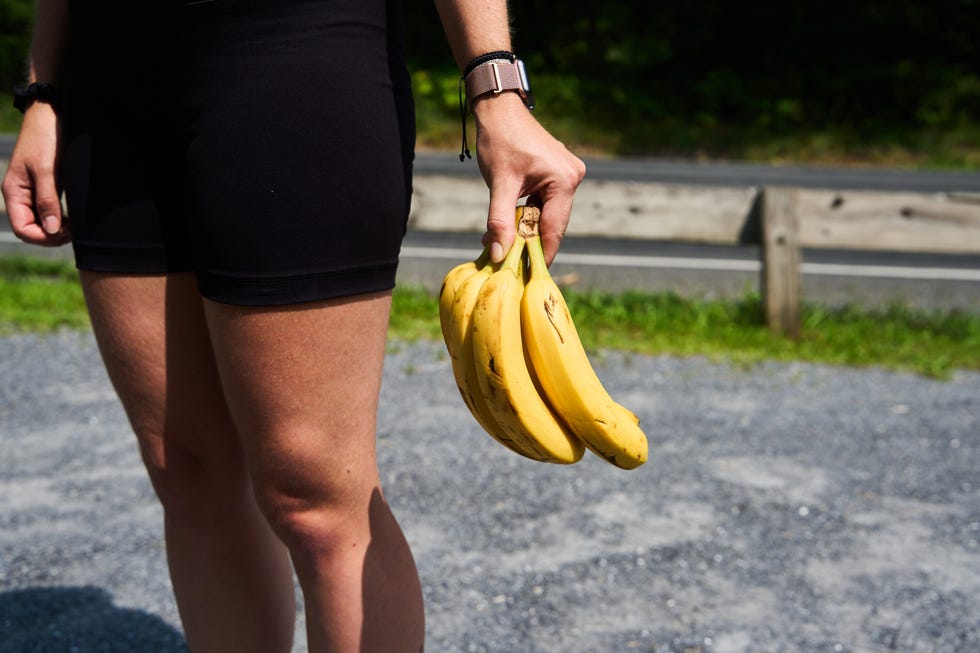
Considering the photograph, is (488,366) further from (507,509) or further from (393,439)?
(393,439)

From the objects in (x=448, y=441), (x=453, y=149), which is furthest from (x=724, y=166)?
(x=448, y=441)

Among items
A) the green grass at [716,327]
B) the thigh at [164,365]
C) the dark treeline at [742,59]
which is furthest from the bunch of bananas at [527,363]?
the dark treeline at [742,59]

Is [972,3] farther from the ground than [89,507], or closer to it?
farther from the ground

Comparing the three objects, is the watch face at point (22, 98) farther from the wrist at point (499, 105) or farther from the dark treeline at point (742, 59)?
the dark treeline at point (742, 59)

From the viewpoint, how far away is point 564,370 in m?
1.49

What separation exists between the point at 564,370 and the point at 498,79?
0.43m

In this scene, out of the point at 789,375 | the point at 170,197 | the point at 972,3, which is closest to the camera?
the point at 170,197

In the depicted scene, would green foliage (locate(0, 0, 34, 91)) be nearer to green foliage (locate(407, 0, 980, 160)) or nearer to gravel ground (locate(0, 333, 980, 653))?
green foliage (locate(407, 0, 980, 160))

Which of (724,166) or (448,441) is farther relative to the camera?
(724,166)

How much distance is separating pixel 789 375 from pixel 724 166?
10.0m

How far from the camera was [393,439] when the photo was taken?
4047mm

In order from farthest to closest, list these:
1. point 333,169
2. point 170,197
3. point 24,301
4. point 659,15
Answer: point 659,15
point 24,301
point 170,197
point 333,169

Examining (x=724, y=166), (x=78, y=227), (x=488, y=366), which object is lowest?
(x=724, y=166)

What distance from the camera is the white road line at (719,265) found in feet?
26.1
